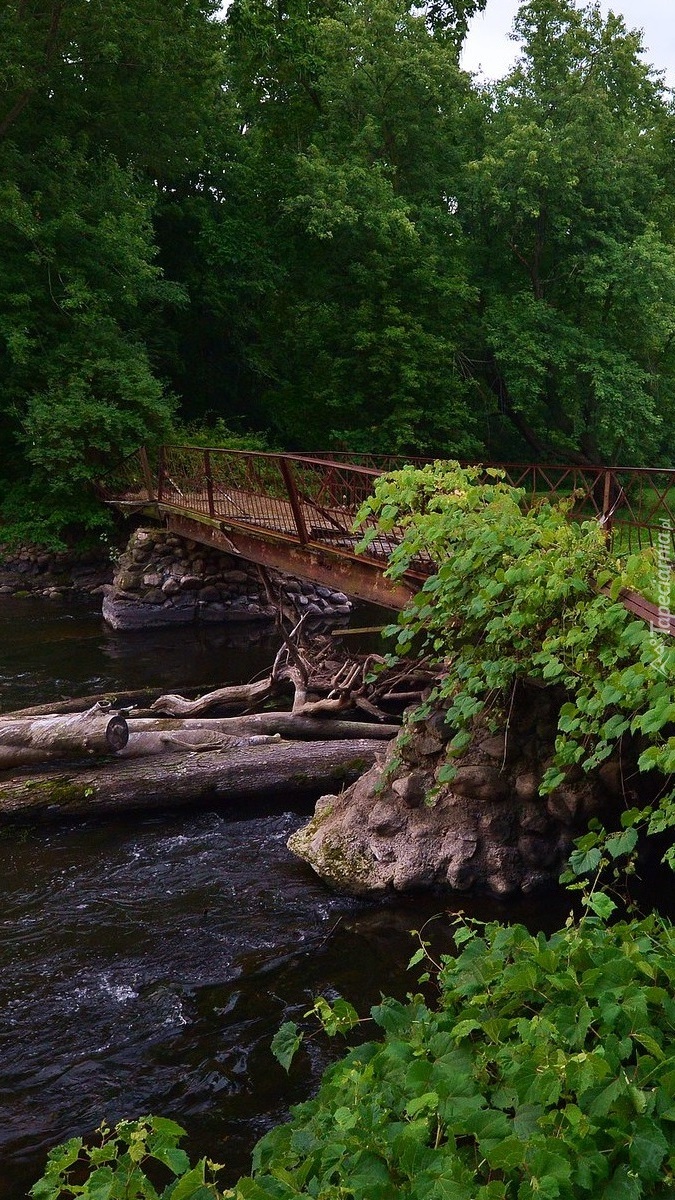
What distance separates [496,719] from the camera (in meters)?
5.86

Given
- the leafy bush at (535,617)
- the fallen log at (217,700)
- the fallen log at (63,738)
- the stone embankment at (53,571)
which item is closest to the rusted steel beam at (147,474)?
the stone embankment at (53,571)

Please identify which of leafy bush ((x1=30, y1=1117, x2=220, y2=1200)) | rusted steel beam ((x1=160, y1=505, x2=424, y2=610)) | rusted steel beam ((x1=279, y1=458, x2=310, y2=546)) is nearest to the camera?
leafy bush ((x1=30, y1=1117, x2=220, y2=1200))

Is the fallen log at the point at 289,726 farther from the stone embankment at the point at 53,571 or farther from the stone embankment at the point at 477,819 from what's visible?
the stone embankment at the point at 53,571

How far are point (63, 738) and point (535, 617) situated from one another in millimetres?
4590

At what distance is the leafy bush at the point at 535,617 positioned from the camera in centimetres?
411

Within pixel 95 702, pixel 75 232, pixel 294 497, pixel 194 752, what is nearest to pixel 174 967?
pixel 194 752

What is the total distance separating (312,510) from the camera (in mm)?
11672

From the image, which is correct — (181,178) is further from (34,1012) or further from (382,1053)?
(382,1053)

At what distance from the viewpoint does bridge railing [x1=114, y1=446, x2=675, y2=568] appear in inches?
259

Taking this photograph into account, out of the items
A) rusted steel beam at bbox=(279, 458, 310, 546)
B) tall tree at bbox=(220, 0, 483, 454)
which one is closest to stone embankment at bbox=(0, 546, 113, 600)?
tall tree at bbox=(220, 0, 483, 454)

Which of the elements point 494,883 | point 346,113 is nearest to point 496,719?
point 494,883

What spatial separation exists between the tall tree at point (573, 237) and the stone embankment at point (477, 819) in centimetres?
1612

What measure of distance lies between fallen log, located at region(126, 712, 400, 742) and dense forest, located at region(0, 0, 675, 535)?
9.78m

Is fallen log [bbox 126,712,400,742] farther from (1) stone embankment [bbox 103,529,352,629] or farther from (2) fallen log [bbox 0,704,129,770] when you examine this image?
(1) stone embankment [bbox 103,529,352,629]
